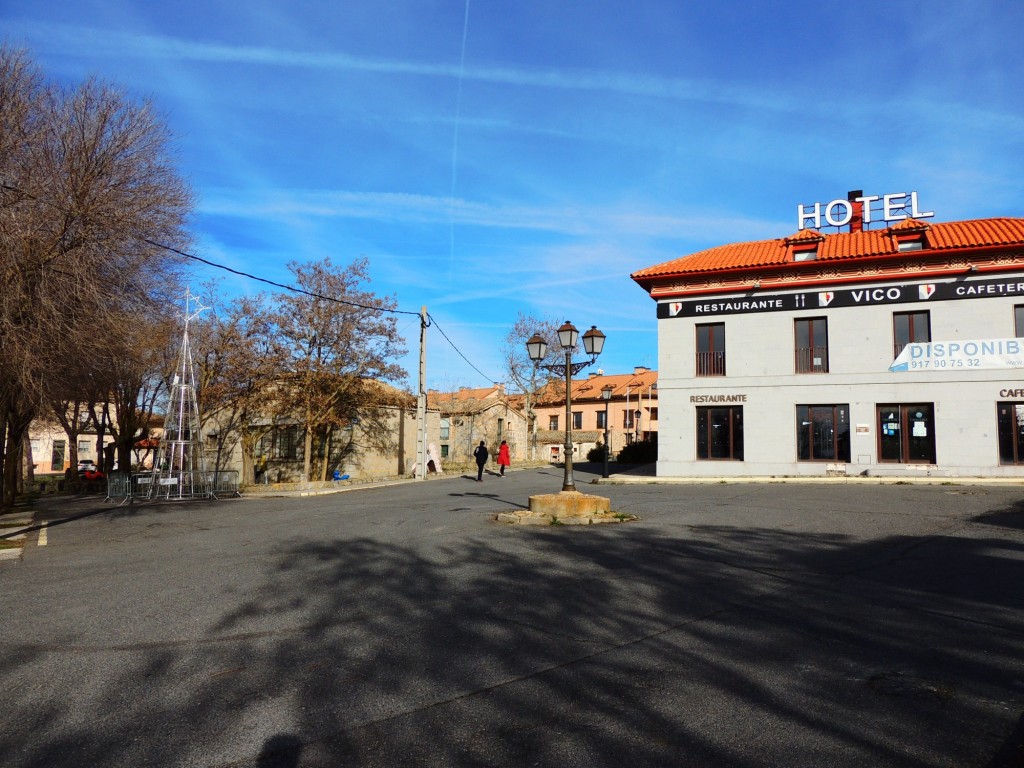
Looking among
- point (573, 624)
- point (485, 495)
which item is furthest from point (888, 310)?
point (573, 624)

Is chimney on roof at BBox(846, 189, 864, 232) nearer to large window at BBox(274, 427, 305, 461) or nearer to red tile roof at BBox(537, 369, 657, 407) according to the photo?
large window at BBox(274, 427, 305, 461)

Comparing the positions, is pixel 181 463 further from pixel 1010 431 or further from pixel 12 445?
pixel 1010 431

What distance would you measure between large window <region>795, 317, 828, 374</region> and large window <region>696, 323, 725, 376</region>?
2591 mm

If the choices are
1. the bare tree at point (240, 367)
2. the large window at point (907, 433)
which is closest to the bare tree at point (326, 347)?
the bare tree at point (240, 367)

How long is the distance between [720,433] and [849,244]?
831cm

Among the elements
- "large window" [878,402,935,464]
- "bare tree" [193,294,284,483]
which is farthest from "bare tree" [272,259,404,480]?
"large window" [878,402,935,464]

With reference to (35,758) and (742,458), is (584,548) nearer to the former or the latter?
(35,758)

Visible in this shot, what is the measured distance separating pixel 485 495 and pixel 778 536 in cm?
986

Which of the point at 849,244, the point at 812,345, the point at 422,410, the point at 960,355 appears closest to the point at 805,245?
the point at 849,244

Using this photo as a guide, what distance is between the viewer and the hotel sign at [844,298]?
907 inches

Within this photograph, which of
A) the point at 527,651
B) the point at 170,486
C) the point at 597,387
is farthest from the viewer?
the point at 597,387

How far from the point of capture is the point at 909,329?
2408 cm

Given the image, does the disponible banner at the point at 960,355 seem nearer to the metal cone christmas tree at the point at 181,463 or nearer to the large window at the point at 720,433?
the large window at the point at 720,433

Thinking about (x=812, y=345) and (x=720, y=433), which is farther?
(x=720, y=433)
